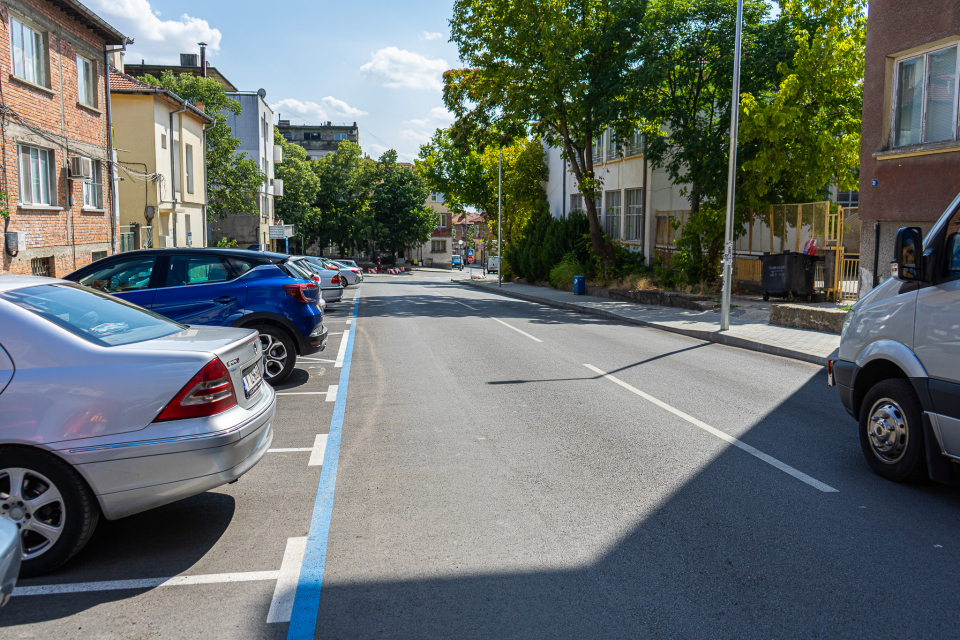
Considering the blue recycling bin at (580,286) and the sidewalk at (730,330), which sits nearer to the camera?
the sidewalk at (730,330)

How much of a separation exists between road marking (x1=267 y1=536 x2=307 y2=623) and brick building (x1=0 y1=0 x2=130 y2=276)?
47.7 feet

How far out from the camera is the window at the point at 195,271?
9188 mm

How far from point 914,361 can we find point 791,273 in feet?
52.8

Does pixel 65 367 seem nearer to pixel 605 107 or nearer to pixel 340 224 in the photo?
pixel 605 107

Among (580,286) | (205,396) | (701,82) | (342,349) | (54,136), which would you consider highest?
(701,82)

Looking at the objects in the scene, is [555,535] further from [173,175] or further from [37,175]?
[173,175]

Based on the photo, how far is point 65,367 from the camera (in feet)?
13.3

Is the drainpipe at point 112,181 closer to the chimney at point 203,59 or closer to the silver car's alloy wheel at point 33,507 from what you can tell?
the silver car's alloy wheel at point 33,507

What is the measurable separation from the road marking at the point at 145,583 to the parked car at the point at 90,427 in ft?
0.58

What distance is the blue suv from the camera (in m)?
9.05

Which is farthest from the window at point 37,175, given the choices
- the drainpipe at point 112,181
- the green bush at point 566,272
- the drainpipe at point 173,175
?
the green bush at point 566,272

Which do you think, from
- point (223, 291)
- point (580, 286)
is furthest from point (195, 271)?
point (580, 286)

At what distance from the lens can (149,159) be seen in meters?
28.7

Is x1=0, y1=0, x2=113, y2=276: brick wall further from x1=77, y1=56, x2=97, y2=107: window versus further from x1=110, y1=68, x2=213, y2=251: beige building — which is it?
x1=110, y1=68, x2=213, y2=251: beige building
